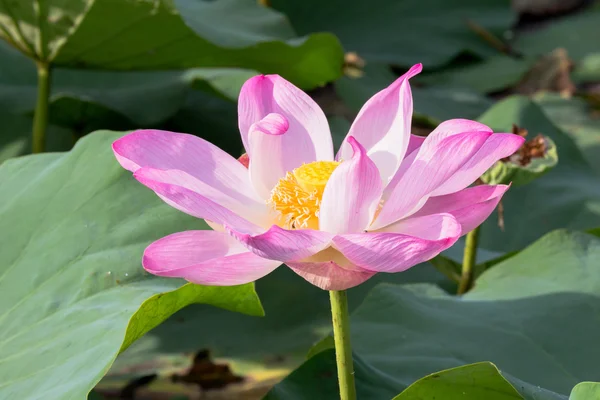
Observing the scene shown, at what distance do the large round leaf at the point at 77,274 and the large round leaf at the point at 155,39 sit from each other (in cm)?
44

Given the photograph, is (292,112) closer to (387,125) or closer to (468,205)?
(387,125)

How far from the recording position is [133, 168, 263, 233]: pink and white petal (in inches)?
26.2

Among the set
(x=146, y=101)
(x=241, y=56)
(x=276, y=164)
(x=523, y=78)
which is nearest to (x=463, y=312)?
(x=276, y=164)

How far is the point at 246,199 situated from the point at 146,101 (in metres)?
1.22

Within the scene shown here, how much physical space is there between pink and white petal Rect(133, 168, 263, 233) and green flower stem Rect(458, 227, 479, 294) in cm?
60

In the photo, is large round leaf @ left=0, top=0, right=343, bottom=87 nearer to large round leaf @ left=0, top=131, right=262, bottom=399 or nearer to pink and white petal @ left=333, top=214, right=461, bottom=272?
large round leaf @ left=0, top=131, right=262, bottom=399

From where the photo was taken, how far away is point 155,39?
5.18ft

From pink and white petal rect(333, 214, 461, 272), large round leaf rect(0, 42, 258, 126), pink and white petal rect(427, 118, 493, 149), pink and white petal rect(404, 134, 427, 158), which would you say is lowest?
large round leaf rect(0, 42, 258, 126)

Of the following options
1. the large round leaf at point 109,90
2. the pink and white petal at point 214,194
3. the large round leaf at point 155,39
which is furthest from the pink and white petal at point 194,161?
the large round leaf at point 109,90

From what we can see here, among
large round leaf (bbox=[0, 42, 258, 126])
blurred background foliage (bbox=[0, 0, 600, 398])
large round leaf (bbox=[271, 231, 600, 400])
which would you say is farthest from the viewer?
large round leaf (bbox=[0, 42, 258, 126])

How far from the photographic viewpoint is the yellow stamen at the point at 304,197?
744mm

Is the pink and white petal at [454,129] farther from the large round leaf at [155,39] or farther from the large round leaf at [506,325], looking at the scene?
the large round leaf at [155,39]

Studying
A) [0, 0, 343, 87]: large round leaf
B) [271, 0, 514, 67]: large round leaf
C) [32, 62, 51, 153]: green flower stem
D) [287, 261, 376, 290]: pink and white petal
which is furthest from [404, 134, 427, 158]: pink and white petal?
[271, 0, 514, 67]: large round leaf

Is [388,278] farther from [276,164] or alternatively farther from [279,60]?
[276,164]
